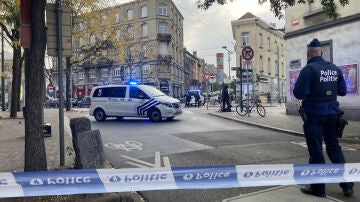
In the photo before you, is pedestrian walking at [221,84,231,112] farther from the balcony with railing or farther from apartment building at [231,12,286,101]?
A: the balcony with railing

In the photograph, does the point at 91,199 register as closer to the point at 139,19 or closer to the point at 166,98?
the point at 166,98

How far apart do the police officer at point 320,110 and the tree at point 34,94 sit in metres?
3.68

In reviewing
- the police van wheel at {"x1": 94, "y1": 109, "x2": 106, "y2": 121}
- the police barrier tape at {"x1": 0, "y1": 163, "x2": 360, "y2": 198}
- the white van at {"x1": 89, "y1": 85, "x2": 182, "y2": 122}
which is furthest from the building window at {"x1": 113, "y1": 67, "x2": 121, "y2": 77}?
the police barrier tape at {"x1": 0, "y1": 163, "x2": 360, "y2": 198}

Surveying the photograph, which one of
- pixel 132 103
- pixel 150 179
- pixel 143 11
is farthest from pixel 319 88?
pixel 143 11

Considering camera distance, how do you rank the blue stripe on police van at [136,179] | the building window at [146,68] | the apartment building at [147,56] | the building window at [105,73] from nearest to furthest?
the blue stripe on police van at [136,179], the apartment building at [147,56], the building window at [146,68], the building window at [105,73]

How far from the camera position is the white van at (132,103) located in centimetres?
1553

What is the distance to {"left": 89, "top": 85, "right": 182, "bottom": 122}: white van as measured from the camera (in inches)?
611

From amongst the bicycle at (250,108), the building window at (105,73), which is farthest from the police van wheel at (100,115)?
the building window at (105,73)

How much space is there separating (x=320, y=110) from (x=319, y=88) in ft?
0.94

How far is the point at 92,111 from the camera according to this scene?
55.0 feet

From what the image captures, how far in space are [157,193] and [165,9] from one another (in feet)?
181

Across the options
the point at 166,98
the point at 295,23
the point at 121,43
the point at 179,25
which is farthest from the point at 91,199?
the point at 179,25

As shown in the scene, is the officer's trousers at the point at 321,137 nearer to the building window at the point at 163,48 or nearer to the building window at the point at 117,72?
the building window at the point at 163,48

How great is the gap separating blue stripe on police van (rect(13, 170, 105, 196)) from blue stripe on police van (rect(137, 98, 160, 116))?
11619 millimetres
